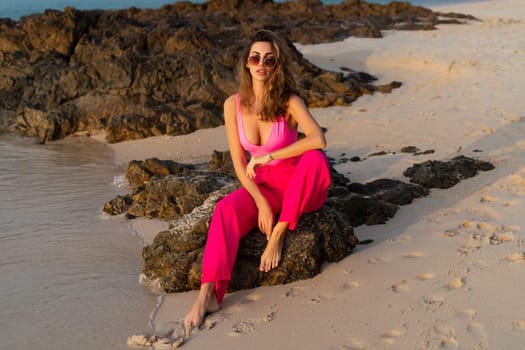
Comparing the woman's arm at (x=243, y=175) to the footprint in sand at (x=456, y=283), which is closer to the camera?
the footprint in sand at (x=456, y=283)

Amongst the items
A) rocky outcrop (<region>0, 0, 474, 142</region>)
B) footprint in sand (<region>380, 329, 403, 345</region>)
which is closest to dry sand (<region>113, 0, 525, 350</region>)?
footprint in sand (<region>380, 329, 403, 345</region>)

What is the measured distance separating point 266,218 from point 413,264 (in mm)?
1161

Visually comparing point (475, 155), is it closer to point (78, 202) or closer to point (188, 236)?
point (188, 236)

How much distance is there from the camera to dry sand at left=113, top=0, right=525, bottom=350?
362cm

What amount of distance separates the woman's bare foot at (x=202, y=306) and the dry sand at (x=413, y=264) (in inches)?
2.5

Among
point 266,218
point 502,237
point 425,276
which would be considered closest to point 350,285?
point 425,276

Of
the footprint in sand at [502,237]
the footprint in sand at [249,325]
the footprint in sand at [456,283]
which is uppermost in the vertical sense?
the footprint in sand at [502,237]

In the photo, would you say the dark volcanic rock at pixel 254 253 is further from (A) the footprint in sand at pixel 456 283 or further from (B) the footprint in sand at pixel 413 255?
(A) the footprint in sand at pixel 456 283

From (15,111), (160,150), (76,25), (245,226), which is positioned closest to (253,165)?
(245,226)

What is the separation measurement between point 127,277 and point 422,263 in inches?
94.9

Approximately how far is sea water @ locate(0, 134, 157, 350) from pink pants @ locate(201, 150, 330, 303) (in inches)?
25.0

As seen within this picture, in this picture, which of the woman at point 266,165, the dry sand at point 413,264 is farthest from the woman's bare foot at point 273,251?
the dry sand at point 413,264

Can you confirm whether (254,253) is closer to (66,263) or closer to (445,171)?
(66,263)

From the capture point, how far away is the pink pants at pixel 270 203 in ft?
13.7
